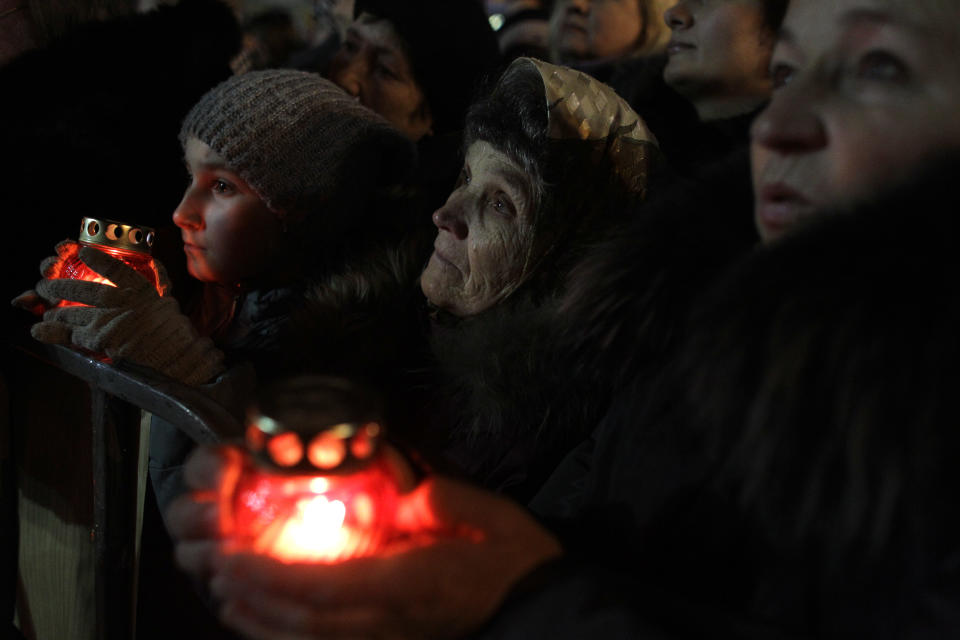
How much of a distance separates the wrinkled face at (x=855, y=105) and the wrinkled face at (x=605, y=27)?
6.28 feet

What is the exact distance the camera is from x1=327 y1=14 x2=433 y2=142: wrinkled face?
2.43 m

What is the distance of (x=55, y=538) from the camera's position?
1831 mm

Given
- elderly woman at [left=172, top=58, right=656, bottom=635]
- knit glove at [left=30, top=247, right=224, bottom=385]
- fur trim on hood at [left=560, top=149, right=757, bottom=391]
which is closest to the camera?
fur trim on hood at [left=560, top=149, right=757, bottom=391]

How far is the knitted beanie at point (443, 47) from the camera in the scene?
2.42 metres

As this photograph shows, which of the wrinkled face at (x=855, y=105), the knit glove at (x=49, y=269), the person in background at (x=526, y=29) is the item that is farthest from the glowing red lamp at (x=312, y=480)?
the person in background at (x=526, y=29)

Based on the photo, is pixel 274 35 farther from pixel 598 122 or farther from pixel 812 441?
pixel 812 441

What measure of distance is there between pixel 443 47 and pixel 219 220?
1131 millimetres

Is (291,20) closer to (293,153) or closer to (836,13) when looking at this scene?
(293,153)

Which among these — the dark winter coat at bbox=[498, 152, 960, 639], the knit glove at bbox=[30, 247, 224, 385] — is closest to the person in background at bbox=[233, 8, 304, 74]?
the knit glove at bbox=[30, 247, 224, 385]

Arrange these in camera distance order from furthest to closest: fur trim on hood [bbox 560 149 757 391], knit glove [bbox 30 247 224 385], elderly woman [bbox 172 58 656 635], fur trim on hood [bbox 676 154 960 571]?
knit glove [bbox 30 247 224 385] → elderly woman [bbox 172 58 656 635] → fur trim on hood [bbox 560 149 757 391] → fur trim on hood [bbox 676 154 960 571]

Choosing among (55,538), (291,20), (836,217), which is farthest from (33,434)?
(291,20)

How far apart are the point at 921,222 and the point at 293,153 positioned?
1.40m

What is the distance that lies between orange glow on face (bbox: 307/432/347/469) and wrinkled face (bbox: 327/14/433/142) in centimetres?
196

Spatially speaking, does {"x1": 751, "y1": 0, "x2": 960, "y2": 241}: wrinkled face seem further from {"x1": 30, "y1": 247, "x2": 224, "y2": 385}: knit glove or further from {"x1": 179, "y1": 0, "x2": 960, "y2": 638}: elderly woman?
{"x1": 30, "y1": 247, "x2": 224, "y2": 385}: knit glove
